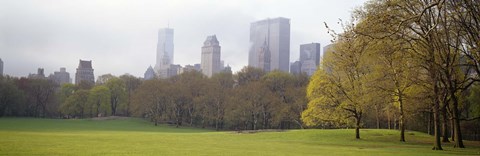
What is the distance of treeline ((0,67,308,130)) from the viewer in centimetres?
9138

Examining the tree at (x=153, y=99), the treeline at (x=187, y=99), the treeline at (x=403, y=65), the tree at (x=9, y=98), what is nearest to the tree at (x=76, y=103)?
the treeline at (x=187, y=99)

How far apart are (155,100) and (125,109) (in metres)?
23.5

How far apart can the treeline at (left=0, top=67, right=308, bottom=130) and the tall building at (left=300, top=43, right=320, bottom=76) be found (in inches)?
1084

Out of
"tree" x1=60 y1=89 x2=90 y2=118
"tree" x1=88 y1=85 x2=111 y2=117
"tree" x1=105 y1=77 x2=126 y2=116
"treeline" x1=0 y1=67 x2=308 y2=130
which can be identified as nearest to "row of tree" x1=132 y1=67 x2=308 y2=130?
"treeline" x1=0 y1=67 x2=308 y2=130

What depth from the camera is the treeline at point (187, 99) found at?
300 feet

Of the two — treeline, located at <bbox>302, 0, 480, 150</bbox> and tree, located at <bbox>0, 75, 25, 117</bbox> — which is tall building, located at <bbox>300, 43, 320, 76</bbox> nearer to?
treeline, located at <bbox>302, 0, 480, 150</bbox>

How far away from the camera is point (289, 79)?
100938 mm

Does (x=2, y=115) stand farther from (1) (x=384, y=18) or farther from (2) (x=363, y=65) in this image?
(1) (x=384, y=18)

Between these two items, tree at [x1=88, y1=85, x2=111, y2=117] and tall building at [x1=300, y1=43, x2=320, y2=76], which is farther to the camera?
tall building at [x1=300, y1=43, x2=320, y2=76]

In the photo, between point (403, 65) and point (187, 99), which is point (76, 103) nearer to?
point (187, 99)

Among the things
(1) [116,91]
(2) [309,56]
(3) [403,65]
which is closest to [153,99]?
(1) [116,91]

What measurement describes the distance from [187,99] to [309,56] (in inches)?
2220

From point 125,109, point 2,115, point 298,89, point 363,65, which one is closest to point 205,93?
point 298,89

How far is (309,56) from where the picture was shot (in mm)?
147000
